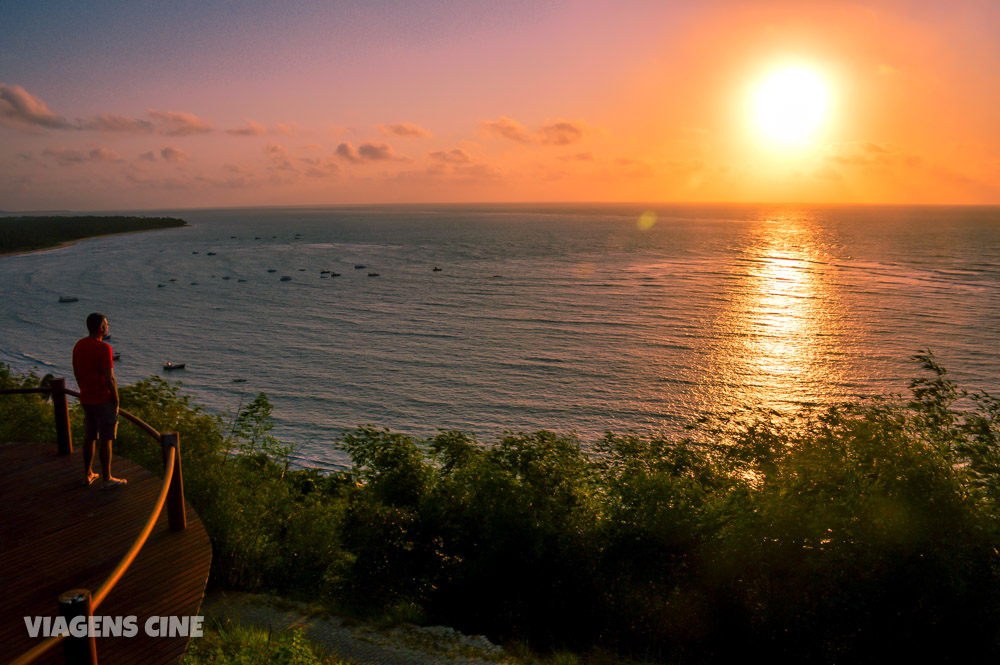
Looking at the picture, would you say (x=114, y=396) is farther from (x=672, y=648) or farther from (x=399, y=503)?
(x=672, y=648)

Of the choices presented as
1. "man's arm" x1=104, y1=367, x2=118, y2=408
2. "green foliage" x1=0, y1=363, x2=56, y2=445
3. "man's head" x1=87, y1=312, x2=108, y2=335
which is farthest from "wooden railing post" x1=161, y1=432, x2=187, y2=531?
"green foliage" x1=0, y1=363, x2=56, y2=445

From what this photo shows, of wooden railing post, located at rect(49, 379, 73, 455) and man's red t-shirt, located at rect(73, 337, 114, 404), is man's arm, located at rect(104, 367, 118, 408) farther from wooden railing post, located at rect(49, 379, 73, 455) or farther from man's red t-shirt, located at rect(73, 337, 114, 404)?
wooden railing post, located at rect(49, 379, 73, 455)

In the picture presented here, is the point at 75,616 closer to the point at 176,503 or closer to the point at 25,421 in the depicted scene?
the point at 176,503

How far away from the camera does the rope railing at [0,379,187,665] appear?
4.32 metres

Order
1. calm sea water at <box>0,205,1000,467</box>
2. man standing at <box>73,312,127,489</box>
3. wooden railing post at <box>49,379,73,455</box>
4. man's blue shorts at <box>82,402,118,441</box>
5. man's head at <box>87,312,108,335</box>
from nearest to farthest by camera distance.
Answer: man's head at <box>87,312,108,335</box> < man standing at <box>73,312,127,489</box> < man's blue shorts at <box>82,402,118,441</box> < wooden railing post at <box>49,379,73,455</box> < calm sea water at <box>0,205,1000,467</box>

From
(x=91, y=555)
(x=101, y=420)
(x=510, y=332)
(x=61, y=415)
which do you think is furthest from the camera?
(x=510, y=332)

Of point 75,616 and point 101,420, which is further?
point 101,420

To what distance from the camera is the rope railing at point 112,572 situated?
4.32 m

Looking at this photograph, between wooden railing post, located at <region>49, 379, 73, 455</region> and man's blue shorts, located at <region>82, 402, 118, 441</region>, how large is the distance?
0.78 metres

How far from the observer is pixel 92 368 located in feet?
31.7

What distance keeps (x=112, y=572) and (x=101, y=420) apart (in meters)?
6.13

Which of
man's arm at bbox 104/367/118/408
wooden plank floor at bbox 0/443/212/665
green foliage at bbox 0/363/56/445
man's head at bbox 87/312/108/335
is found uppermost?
man's head at bbox 87/312/108/335

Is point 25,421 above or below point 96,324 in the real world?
→ below

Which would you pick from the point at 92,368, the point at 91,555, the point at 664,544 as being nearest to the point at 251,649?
the point at 91,555
